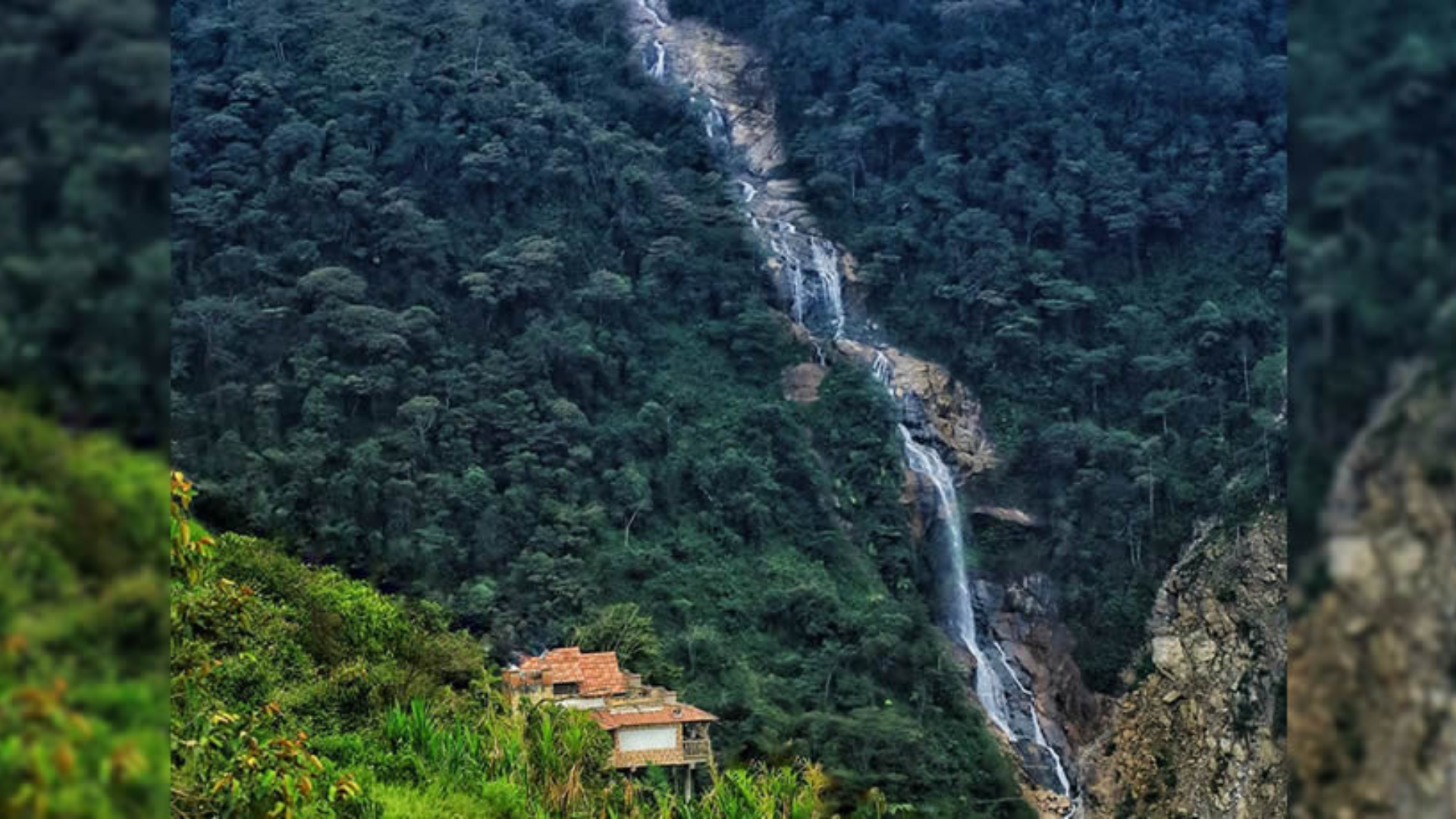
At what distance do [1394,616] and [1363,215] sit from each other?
1.13ft

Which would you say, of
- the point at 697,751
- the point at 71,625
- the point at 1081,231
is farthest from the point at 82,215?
the point at 1081,231

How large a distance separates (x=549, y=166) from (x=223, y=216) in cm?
182

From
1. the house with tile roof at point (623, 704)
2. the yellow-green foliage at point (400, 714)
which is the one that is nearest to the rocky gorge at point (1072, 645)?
the yellow-green foliage at point (400, 714)

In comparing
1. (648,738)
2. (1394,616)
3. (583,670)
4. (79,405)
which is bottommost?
(648,738)

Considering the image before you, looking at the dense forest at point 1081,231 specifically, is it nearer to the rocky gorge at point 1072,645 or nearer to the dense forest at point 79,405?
the rocky gorge at point 1072,645

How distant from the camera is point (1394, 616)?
121cm

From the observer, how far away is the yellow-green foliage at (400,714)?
5.44m

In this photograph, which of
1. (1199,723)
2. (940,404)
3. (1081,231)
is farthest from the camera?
(1081,231)

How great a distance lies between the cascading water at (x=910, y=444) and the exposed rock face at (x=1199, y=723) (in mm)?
323

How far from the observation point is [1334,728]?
1248mm

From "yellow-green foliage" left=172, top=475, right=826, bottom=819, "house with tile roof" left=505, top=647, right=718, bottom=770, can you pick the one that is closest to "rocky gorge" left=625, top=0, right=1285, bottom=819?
"yellow-green foliage" left=172, top=475, right=826, bottom=819

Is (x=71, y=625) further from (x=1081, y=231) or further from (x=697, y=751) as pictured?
(x=1081, y=231)

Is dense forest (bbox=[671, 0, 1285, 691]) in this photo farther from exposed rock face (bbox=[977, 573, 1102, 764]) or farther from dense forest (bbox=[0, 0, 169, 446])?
dense forest (bbox=[0, 0, 169, 446])

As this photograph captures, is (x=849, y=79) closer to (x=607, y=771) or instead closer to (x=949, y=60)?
(x=949, y=60)
